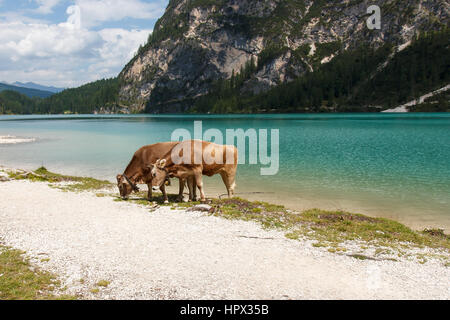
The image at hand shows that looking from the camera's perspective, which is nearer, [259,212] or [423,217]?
[259,212]

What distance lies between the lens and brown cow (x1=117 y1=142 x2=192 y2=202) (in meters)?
15.2

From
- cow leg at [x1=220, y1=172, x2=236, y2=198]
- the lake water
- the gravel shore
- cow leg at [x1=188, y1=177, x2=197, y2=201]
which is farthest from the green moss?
the lake water

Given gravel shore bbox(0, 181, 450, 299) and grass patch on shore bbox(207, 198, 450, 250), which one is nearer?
gravel shore bbox(0, 181, 450, 299)

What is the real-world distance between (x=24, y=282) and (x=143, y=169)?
8696 millimetres

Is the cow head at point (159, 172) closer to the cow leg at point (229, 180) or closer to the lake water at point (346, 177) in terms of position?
the cow leg at point (229, 180)

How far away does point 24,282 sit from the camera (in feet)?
23.3

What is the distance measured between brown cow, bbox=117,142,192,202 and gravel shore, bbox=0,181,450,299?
2.78 metres

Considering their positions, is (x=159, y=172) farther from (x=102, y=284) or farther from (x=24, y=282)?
(x=24, y=282)

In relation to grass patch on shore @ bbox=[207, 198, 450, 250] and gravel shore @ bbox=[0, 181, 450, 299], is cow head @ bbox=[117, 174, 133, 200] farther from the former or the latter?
grass patch on shore @ bbox=[207, 198, 450, 250]

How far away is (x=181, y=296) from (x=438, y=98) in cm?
21235

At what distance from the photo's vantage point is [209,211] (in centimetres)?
1354

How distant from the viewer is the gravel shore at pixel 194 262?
7.05 meters

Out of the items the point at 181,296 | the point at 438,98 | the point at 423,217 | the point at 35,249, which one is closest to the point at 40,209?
the point at 35,249
